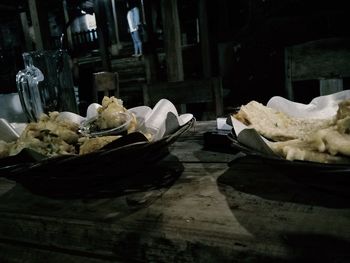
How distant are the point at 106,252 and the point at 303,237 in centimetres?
59

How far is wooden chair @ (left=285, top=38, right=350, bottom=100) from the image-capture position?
9.57 ft

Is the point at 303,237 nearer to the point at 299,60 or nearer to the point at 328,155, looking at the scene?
the point at 328,155

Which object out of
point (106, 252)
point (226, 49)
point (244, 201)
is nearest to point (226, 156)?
point (244, 201)

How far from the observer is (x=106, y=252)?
3.21 ft

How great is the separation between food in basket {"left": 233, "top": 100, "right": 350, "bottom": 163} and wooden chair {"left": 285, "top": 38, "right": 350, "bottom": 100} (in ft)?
6.20

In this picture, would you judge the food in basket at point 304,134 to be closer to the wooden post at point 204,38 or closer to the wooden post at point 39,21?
the wooden post at point 39,21

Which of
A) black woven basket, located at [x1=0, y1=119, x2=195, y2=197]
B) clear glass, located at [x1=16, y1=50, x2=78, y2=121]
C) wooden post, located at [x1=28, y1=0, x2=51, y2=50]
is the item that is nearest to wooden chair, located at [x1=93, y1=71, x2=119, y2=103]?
clear glass, located at [x1=16, y1=50, x2=78, y2=121]

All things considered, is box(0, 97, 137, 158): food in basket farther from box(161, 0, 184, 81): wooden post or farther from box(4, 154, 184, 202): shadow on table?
box(161, 0, 184, 81): wooden post

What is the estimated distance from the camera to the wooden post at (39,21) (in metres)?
6.06

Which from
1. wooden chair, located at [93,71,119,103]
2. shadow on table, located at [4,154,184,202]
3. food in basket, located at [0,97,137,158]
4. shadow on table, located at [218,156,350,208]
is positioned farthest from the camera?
wooden chair, located at [93,71,119,103]

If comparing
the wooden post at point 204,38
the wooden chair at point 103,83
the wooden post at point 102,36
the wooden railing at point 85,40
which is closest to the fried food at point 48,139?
the wooden chair at point 103,83

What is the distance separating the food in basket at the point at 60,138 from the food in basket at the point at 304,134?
590 millimetres

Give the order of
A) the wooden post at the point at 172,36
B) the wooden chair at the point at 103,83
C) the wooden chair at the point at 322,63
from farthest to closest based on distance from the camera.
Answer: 1. the wooden post at the point at 172,36
2. the wooden chair at the point at 103,83
3. the wooden chair at the point at 322,63

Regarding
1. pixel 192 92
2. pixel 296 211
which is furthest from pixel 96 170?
pixel 192 92
